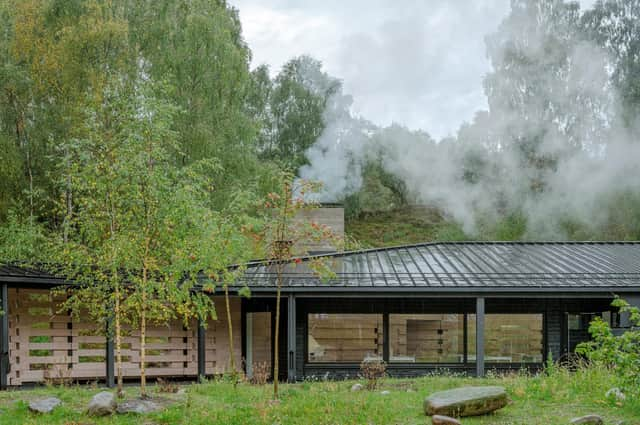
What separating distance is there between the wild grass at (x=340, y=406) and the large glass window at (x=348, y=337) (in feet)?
13.2

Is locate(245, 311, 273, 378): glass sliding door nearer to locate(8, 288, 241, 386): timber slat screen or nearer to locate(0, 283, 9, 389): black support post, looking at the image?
locate(8, 288, 241, 386): timber slat screen

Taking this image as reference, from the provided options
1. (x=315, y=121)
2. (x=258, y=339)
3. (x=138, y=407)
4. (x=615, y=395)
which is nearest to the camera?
(x=615, y=395)

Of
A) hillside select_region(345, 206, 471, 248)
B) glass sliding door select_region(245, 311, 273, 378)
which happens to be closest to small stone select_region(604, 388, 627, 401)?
glass sliding door select_region(245, 311, 273, 378)

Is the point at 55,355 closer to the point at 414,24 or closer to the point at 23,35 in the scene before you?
the point at 23,35

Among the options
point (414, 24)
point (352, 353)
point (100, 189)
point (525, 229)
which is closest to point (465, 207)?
point (525, 229)

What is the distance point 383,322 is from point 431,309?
3.38 feet

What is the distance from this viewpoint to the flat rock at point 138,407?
863cm

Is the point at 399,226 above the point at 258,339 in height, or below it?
above

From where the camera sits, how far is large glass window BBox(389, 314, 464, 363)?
1430cm

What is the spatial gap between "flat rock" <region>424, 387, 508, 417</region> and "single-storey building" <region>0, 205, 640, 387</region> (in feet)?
14.9

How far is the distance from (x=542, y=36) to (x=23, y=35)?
23.0 m

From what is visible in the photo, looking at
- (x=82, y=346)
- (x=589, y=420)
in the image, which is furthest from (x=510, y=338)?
(x=82, y=346)

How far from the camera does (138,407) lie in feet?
28.7

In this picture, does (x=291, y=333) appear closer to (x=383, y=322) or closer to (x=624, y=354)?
(x=383, y=322)
